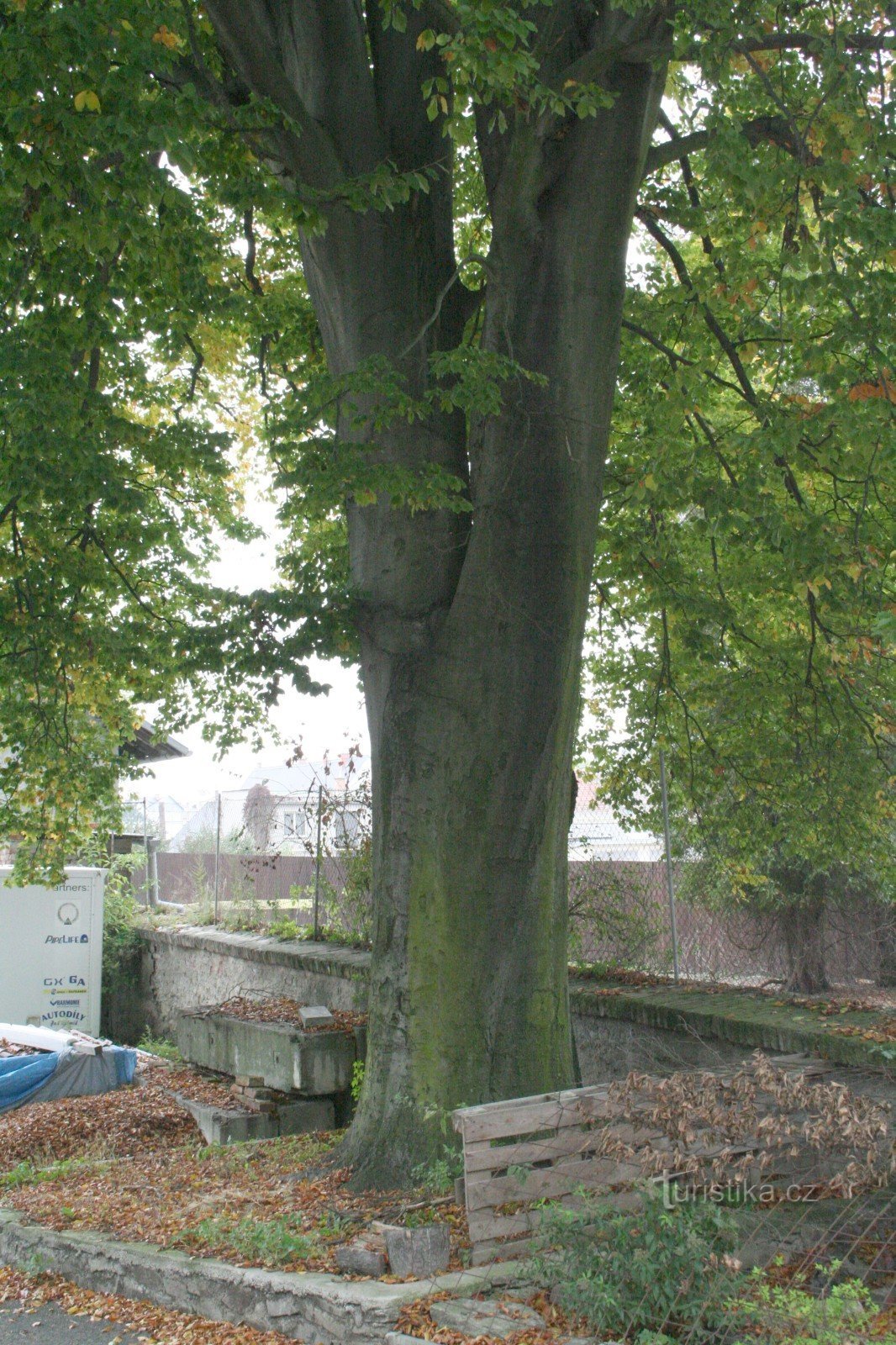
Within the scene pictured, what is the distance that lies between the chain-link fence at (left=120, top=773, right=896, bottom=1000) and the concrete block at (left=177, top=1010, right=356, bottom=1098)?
5.70 ft

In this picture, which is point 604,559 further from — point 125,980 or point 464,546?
point 125,980

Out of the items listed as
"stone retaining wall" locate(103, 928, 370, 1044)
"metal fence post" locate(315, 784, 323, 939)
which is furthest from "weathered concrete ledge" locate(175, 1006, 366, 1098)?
"metal fence post" locate(315, 784, 323, 939)

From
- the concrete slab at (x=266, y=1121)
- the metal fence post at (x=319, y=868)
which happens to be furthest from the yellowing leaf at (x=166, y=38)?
the concrete slab at (x=266, y=1121)

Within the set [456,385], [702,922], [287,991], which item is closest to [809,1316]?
[456,385]

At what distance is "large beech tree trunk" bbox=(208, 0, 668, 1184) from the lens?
6.52m

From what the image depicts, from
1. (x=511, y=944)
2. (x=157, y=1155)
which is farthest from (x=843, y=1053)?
(x=157, y=1155)

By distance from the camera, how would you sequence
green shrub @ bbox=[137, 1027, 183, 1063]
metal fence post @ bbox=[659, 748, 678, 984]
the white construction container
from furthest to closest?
the white construction container, green shrub @ bbox=[137, 1027, 183, 1063], metal fence post @ bbox=[659, 748, 678, 984]

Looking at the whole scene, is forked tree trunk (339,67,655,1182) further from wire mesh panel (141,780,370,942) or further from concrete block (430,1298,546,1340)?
wire mesh panel (141,780,370,942)

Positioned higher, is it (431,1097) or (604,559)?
(604,559)

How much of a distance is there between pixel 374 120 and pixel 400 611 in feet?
10.5

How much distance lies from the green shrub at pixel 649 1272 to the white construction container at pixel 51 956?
494 inches

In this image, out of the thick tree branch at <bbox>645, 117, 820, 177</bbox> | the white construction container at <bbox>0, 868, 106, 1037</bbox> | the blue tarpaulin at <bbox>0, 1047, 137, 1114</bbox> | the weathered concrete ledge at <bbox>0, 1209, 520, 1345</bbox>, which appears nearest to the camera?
the weathered concrete ledge at <bbox>0, 1209, 520, 1345</bbox>

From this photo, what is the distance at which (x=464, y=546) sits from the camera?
287 inches

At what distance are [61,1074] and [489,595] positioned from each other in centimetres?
844
